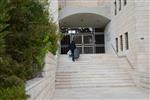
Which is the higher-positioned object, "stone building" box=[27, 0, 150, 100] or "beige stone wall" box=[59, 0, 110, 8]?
"beige stone wall" box=[59, 0, 110, 8]

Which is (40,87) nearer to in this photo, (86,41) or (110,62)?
(110,62)

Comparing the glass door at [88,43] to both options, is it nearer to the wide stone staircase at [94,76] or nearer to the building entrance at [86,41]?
the building entrance at [86,41]

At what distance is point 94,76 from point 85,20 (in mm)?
11707

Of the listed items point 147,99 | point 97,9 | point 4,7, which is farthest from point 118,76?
point 4,7

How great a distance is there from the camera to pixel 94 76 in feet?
62.7

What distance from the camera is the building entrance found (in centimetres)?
3331

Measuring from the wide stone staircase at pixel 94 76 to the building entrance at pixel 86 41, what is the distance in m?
9.78

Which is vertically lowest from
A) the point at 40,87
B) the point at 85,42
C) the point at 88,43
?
the point at 40,87

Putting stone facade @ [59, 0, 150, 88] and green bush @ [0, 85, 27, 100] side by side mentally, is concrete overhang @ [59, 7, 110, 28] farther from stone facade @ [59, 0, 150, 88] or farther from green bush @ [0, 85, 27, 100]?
green bush @ [0, 85, 27, 100]

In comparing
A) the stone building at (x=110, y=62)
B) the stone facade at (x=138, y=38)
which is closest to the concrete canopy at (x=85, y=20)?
the stone building at (x=110, y=62)

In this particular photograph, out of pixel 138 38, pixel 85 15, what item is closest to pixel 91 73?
pixel 138 38

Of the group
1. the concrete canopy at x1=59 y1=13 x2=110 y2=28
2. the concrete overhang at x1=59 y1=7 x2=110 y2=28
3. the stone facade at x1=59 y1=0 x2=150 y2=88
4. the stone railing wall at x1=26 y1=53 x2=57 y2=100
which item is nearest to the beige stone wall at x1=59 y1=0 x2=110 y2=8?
the concrete overhang at x1=59 y1=7 x2=110 y2=28

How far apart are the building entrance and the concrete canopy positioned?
3.52ft

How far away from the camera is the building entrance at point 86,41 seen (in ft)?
109
